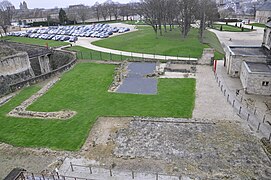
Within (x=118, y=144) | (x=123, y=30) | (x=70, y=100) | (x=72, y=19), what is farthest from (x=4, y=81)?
(x=72, y=19)

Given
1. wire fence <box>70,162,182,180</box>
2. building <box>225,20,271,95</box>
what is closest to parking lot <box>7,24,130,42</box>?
building <box>225,20,271,95</box>

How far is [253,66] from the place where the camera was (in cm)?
3067

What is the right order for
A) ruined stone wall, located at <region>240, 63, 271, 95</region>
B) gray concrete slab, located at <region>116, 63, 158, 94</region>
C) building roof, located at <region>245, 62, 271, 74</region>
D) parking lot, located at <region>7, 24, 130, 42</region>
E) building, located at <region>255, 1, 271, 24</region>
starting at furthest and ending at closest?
building, located at <region>255, 1, 271, 24</region> → parking lot, located at <region>7, 24, 130, 42</region> → gray concrete slab, located at <region>116, 63, 158, 94</region> → building roof, located at <region>245, 62, 271, 74</region> → ruined stone wall, located at <region>240, 63, 271, 95</region>

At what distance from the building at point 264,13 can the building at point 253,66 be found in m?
60.8

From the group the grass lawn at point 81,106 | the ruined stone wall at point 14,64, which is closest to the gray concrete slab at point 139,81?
the grass lawn at point 81,106

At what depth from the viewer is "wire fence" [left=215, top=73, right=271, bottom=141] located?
21645 millimetres

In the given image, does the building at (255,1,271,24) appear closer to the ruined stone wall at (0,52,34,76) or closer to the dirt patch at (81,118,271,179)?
the dirt patch at (81,118,271,179)

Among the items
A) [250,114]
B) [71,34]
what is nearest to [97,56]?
[71,34]

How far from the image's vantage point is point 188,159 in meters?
18.1

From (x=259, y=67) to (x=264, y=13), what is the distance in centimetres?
7371

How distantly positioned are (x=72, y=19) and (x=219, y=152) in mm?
105698

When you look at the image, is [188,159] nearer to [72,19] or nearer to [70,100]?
[70,100]

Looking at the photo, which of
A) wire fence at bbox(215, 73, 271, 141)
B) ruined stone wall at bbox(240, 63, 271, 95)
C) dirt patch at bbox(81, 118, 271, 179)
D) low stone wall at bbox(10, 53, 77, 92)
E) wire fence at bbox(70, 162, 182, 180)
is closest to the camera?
wire fence at bbox(70, 162, 182, 180)

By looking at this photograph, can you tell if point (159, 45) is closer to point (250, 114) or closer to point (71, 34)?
point (71, 34)
